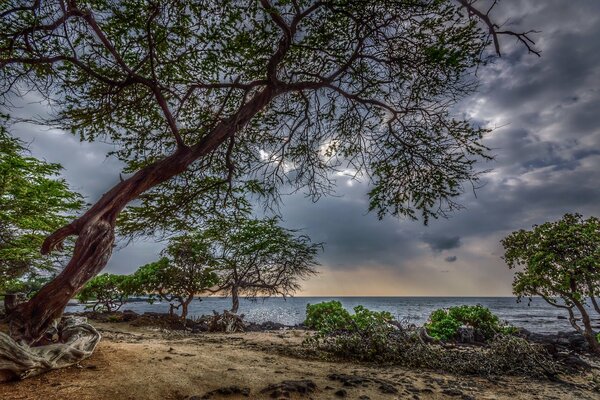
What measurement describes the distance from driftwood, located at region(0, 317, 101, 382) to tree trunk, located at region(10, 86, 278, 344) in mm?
304

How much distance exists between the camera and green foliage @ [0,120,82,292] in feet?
37.9

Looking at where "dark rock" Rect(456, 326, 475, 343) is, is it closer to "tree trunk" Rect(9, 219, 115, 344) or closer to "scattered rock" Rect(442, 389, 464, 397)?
"scattered rock" Rect(442, 389, 464, 397)

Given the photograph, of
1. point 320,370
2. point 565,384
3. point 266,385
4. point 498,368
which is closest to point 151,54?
point 266,385

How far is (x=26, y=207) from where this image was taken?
39.5 ft

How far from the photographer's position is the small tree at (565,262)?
7.71m

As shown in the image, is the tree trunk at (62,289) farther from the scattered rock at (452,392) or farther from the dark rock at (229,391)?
the scattered rock at (452,392)

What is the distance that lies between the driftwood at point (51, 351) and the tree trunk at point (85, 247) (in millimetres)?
304

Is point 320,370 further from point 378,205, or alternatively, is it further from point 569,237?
point 569,237

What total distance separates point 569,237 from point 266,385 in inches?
354

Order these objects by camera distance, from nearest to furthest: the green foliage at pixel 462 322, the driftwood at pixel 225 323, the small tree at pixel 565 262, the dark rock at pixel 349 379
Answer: the dark rock at pixel 349 379, the small tree at pixel 565 262, the green foliage at pixel 462 322, the driftwood at pixel 225 323

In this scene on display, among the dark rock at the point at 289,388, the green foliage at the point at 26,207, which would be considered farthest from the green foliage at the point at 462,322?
the green foliage at the point at 26,207

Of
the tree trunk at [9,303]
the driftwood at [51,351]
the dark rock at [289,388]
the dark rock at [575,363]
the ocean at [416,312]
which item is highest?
the tree trunk at [9,303]

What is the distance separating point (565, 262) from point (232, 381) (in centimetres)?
910

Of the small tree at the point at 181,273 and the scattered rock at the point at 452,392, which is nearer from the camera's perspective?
the scattered rock at the point at 452,392
